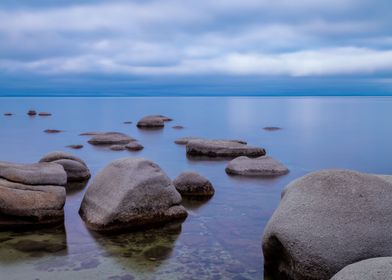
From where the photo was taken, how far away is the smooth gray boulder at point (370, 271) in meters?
5.31

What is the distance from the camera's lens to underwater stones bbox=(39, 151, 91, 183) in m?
15.5

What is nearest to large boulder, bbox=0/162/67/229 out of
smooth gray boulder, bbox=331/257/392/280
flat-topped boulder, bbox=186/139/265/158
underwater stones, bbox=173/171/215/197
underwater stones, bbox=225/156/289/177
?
underwater stones, bbox=173/171/215/197

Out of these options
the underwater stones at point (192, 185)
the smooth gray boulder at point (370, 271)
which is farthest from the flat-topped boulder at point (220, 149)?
the smooth gray boulder at point (370, 271)

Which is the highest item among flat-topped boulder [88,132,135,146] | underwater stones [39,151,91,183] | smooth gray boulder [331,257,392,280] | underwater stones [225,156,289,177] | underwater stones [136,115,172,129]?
smooth gray boulder [331,257,392,280]

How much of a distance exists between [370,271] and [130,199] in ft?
19.3

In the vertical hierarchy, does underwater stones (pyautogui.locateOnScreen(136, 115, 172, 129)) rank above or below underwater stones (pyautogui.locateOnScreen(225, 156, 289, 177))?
below

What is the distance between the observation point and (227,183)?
Result: 631 inches

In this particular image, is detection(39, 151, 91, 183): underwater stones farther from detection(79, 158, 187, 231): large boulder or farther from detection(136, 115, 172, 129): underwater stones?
detection(136, 115, 172, 129): underwater stones

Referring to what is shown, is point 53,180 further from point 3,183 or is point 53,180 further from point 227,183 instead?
point 227,183

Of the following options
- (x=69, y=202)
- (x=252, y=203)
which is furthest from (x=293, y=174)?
(x=69, y=202)

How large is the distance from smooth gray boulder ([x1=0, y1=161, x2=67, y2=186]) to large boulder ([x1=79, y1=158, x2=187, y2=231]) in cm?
80

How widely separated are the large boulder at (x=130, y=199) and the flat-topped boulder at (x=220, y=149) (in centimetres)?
1157

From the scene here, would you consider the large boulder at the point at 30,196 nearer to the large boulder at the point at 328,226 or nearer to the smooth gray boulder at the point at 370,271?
the large boulder at the point at 328,226

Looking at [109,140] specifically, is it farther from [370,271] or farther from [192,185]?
[370,271]
